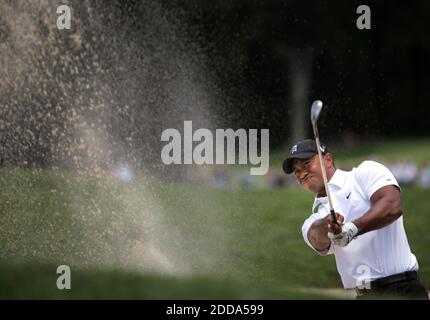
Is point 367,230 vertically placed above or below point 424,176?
below

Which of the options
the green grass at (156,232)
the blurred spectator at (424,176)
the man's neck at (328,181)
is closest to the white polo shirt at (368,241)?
the man's neck at (328,181)

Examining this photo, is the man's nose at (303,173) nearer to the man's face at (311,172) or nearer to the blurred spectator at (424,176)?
the man's face at (311,172)

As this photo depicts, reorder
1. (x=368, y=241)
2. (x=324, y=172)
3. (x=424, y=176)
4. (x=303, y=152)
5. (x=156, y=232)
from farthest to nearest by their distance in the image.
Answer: (x=424, y=176)
(x=156, y=232)
(x=303, y=152)
(x=368, y=241)
(x=324, y=172)

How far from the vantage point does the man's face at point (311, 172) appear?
20.0 feet

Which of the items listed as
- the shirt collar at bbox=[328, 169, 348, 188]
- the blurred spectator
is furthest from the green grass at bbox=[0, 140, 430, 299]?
the blurred spectator

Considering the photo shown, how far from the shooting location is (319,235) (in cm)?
590

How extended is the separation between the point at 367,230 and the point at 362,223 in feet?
0.19

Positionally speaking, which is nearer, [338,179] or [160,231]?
[338,179]

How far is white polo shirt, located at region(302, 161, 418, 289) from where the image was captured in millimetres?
5852

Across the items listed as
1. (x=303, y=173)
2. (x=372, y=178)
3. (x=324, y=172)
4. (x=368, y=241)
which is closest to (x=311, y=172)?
(x=303, y=173)

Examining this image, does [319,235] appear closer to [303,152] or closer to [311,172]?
[311,172]

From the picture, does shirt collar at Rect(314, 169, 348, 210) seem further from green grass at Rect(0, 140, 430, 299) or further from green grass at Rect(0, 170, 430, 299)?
green grass at Rect(0, 170, 430, 299)
